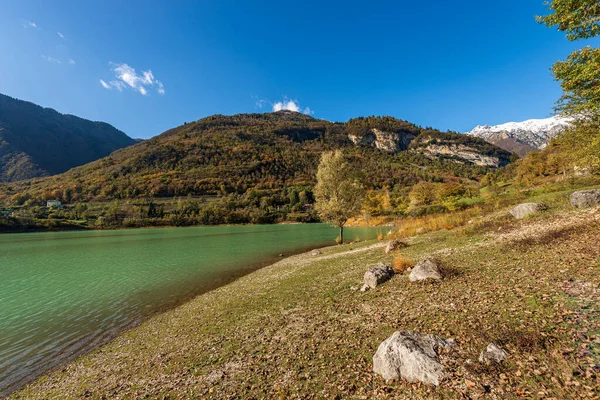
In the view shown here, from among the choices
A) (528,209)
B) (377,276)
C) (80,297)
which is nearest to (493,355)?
(377,276)

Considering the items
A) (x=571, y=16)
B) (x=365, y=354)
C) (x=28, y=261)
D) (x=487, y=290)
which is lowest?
(x=28, y=261)

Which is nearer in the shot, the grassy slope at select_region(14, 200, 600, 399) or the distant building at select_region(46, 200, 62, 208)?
the grassy slope at select_region(14, 200, 600, 399)

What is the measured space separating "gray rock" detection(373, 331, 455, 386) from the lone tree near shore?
30888 mm

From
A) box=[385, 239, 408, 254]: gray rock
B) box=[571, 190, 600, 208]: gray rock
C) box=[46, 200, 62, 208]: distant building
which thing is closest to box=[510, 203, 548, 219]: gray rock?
box=[571, 190, 600, 208]: gray rock

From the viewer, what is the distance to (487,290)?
371 inches

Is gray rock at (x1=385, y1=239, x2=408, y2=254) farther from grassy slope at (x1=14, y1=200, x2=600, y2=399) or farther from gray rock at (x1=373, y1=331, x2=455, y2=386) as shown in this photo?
gray rock at (x1=373, y1=331, x2=455, y2=386)

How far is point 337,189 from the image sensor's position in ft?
124

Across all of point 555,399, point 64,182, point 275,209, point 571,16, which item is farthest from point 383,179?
point 64,182

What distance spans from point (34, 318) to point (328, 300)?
1840cm

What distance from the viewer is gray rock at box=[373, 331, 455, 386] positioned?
18.4 ft

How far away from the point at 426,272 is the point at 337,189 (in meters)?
26.5

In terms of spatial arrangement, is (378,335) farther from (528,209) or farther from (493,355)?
(528,209)

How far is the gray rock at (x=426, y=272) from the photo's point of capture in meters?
11.6

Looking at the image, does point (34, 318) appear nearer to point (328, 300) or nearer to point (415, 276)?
point (328, 300)
